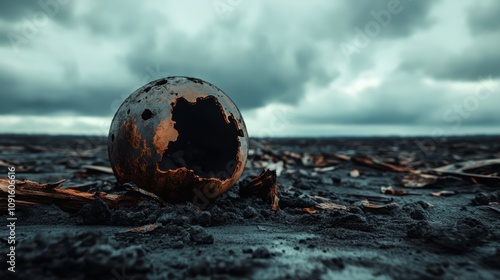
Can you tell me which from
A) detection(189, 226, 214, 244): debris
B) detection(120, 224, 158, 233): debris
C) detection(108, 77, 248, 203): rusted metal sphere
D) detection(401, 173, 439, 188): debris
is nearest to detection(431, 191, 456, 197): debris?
detection(401, 173, 439, 188): debris

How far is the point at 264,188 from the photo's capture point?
4.21m

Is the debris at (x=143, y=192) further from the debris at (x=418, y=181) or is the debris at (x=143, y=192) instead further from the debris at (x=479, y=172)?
the debris at (x=479, y=172)

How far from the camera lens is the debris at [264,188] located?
412 cm

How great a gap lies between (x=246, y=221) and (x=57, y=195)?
2.11 meters

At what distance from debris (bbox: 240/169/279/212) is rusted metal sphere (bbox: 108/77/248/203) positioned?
406mm

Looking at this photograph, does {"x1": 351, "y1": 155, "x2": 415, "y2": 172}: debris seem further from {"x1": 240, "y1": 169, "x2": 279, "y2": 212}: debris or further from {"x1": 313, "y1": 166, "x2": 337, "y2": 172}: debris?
{"x1": 240, "y1": 169, "x2": 279, "y2": 212}: debris

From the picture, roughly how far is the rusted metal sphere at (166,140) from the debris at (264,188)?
406 millimetres

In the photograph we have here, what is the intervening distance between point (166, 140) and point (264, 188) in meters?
1.40

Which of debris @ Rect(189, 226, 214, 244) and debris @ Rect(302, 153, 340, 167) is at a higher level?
debris @ Rect(189, 226, 214, 244)

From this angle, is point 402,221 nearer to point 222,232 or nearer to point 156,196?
point 222,232

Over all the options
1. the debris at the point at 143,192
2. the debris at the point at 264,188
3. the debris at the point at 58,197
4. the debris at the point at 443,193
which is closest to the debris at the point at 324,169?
the debris at the point at 443,193

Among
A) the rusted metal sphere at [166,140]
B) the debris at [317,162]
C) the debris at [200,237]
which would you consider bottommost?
the debris at [317,162]

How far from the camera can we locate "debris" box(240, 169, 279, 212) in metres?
4.12

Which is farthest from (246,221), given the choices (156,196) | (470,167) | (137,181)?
(470,167)
